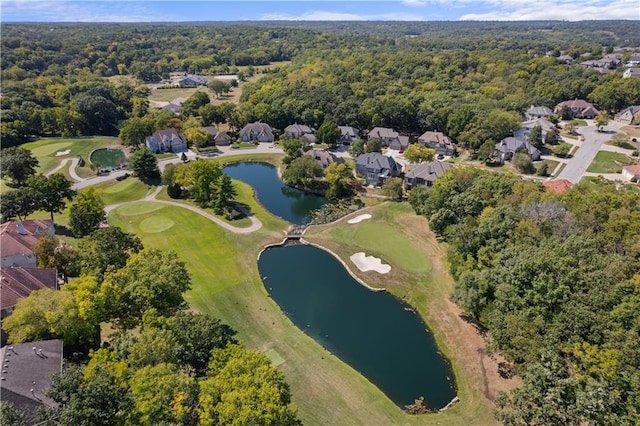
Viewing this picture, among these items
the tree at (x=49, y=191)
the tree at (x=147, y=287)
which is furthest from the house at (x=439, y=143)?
the tree at (x=49, y=191)

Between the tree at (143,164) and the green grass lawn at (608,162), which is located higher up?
the tree at (143,164)

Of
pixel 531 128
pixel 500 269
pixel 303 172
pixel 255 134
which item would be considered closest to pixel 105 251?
pixel 303 172

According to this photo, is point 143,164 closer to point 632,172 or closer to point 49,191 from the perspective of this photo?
point 49,191

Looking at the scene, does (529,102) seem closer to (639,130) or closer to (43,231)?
(639,130)

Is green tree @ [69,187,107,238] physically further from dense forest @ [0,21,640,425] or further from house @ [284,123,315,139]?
house @ [284,123,315,139]

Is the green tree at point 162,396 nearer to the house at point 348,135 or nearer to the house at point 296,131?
the house at point 348,135
